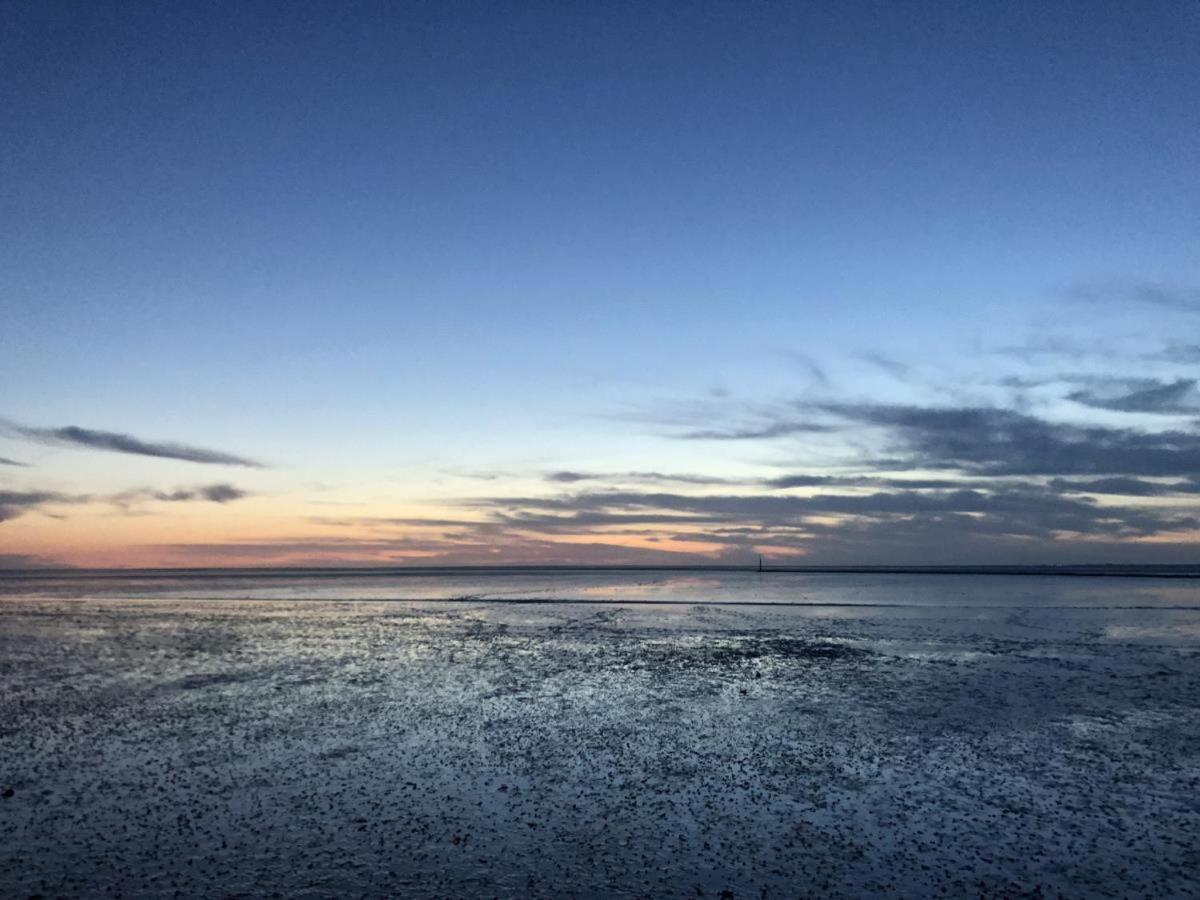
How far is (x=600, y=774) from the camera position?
36.8 feet

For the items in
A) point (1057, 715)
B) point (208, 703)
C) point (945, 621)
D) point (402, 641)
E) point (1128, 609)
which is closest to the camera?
point (1057, 715)

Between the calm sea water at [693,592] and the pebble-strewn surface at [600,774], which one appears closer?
the pebble-strewn surface at [600,774]

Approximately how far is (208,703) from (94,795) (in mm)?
6413

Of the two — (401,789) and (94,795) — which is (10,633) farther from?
(401,789)

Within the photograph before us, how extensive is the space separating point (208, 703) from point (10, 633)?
2171 centimetres

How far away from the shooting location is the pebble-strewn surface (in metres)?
7.88

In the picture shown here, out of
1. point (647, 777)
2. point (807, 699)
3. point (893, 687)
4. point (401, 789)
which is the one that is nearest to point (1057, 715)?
point (893, 687)

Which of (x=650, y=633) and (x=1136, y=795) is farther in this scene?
(x=650, y=633)

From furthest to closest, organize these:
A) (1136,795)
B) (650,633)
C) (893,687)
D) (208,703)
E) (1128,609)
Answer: (1128,609) → (650,633) → (893,687) → (208,703) → (1136,795)

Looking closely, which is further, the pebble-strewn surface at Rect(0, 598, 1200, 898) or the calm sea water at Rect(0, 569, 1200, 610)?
the calm sea water at Rect(0, 569, 1200, 610)

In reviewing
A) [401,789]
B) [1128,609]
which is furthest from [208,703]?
[1128,609]

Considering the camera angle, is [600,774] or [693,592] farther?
[693,592]

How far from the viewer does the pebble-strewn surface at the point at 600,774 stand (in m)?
7.88

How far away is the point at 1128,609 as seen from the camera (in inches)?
1770
